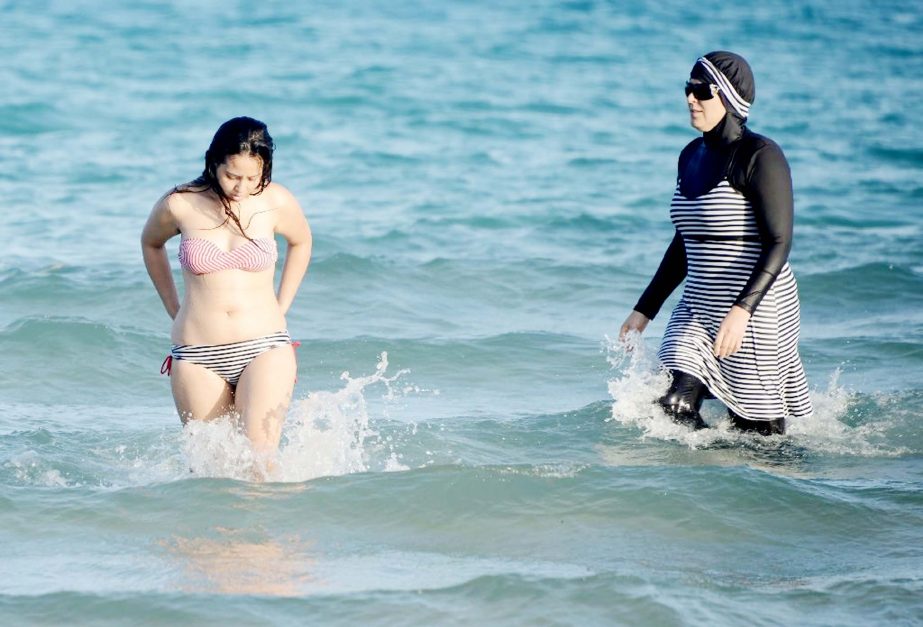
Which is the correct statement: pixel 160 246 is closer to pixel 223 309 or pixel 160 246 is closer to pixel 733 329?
pixel 223 309

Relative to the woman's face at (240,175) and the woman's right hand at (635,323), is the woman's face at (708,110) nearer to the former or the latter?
the woman's right hand at (635,323)

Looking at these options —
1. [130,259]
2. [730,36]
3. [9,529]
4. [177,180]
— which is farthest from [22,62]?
[9,529]

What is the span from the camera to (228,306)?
5352 millimetres

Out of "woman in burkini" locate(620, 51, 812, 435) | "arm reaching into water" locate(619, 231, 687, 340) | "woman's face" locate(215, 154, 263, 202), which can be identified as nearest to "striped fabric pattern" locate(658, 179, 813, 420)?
"woman in burkini" locate(620, 51, 812, 435)

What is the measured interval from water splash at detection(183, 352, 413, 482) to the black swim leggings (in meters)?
1.31

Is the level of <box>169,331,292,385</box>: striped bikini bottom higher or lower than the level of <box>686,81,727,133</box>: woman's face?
lower

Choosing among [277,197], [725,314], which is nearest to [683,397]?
[725,314]

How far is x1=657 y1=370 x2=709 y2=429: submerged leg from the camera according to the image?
593 cm

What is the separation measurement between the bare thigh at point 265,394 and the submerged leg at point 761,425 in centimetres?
213

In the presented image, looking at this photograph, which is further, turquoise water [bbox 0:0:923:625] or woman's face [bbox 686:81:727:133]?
woman's face [bbox 686:81:727:133]

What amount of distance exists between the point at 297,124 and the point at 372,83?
3349 mm

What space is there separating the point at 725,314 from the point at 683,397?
0.42m

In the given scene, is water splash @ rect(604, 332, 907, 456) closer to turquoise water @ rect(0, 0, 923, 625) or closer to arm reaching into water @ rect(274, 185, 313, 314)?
turquoise water @ rect(0, 0, 923, 625)

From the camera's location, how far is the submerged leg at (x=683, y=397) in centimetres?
593
